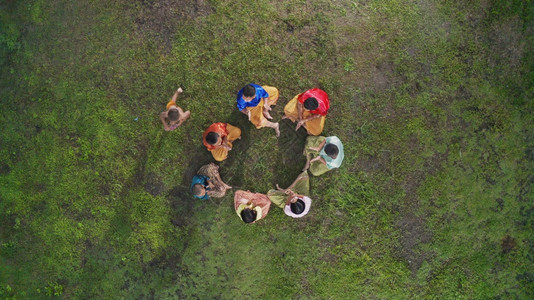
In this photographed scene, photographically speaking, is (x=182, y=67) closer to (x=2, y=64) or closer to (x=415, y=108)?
(x=2, y=64)

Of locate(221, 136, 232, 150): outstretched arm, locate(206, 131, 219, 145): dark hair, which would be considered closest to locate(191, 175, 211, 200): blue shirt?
locate(221, 136, 232, 150): outstretched arm

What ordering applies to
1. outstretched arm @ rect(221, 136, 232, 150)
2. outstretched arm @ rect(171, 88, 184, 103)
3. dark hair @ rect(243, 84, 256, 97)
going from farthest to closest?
outstretched arm @ rect(171, 88, 184, 103) → outstretched arm @ rect(221, 136, 232, 150) → dark hair @ rect(243, 84, 256, 97)

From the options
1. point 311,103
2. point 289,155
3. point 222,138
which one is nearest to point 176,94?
point 222,138

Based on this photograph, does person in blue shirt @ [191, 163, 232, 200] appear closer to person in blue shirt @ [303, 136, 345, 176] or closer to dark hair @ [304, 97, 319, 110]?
person in blue shirt @ [303, 136, 345, 176]

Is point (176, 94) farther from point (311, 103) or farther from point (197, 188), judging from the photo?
point (311, 103)

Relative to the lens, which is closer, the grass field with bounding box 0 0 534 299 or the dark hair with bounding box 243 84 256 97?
the dark hair with bounding box 243 84 256 97

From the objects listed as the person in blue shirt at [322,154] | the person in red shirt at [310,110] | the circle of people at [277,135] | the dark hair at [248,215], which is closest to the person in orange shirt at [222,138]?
the circle of people at [277,135]

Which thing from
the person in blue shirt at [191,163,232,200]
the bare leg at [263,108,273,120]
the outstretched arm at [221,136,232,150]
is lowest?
the person in blue shirt at [191,163,232,200]

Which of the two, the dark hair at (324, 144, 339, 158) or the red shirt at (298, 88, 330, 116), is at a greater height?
the red shirt at (298, 88, 330, 116)
